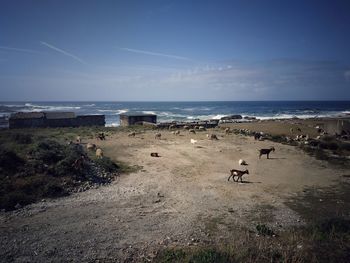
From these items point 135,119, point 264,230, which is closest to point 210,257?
point 264,230

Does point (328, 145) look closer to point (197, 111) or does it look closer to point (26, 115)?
point (26, 115)

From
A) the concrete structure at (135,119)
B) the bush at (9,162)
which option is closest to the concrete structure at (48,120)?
the concrete structure at (135,119)

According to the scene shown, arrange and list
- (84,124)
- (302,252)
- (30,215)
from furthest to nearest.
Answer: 1. (84,124)
2. (30,215)
3. (302,252)

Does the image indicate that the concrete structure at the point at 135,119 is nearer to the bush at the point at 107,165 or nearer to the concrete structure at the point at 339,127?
the concrete structure at the point at 339,127

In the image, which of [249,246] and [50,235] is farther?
[50,235]

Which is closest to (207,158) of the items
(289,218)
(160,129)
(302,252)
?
(289,218)

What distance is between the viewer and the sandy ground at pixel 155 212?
357 inches

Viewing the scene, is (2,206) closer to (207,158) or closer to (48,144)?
(48,144)

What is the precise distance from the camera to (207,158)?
23.3 meters

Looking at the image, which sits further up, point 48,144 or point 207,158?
point 48,144

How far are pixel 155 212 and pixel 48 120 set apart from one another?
1551 inches

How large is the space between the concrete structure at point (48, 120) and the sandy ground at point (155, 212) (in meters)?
29.5

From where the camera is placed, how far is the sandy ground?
907 centimetres

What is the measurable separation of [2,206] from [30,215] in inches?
62.4
